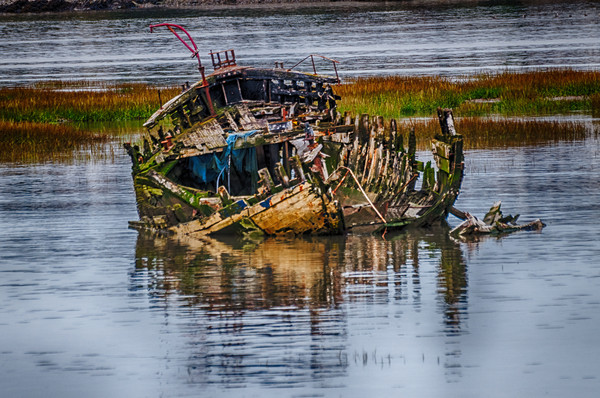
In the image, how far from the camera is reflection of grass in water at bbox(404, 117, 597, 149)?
Result: 33594 mm

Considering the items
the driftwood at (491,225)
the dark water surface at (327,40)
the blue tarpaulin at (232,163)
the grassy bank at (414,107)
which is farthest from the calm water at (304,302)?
the dark water surface at (327,40)

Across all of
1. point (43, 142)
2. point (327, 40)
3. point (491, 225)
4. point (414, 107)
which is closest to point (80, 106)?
point (43, 142)

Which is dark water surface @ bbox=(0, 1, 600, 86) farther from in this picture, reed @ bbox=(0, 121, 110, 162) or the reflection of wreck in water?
the reflection of wreck in water

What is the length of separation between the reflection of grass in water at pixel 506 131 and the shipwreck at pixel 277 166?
36.5 feet

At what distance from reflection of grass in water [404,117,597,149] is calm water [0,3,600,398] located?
2.99m

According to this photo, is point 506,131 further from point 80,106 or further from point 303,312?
point 303,312

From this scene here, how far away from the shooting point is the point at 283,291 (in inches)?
637

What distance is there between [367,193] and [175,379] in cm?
919

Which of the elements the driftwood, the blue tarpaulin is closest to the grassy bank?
the driftwood

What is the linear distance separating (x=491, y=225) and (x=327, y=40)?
83.9 m

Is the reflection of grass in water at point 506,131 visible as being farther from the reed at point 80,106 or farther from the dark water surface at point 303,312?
the reed at point 80,106

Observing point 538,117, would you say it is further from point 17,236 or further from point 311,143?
point 17,236

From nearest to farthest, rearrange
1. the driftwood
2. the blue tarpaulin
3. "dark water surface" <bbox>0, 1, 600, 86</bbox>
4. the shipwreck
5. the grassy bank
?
the shipwreck
the driftwood
the blue tarpaulin
the grassy bank
"dark water surface" <bbox>0, 1, 600, 86</bbox>

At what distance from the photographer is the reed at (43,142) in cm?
3503
